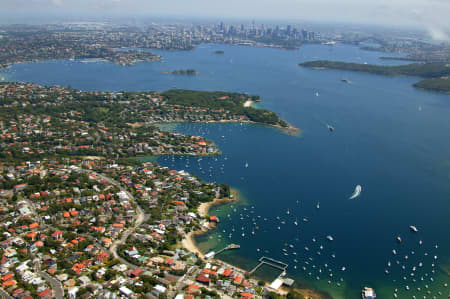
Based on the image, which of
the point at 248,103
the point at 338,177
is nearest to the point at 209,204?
the point at 338,177

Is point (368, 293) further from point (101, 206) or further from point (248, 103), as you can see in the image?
point (248, 103)

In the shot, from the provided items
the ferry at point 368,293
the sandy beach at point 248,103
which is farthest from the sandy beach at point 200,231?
the sandy beach at point 248,103

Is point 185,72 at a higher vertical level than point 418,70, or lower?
lower

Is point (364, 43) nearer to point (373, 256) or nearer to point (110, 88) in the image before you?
point (110, 88)

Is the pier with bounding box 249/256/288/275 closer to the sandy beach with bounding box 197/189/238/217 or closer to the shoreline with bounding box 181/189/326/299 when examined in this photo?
the shoreline with bounding box 181/189/326/299

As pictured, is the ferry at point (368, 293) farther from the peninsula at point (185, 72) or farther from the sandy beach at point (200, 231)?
the peninsula at point (185, 72)
